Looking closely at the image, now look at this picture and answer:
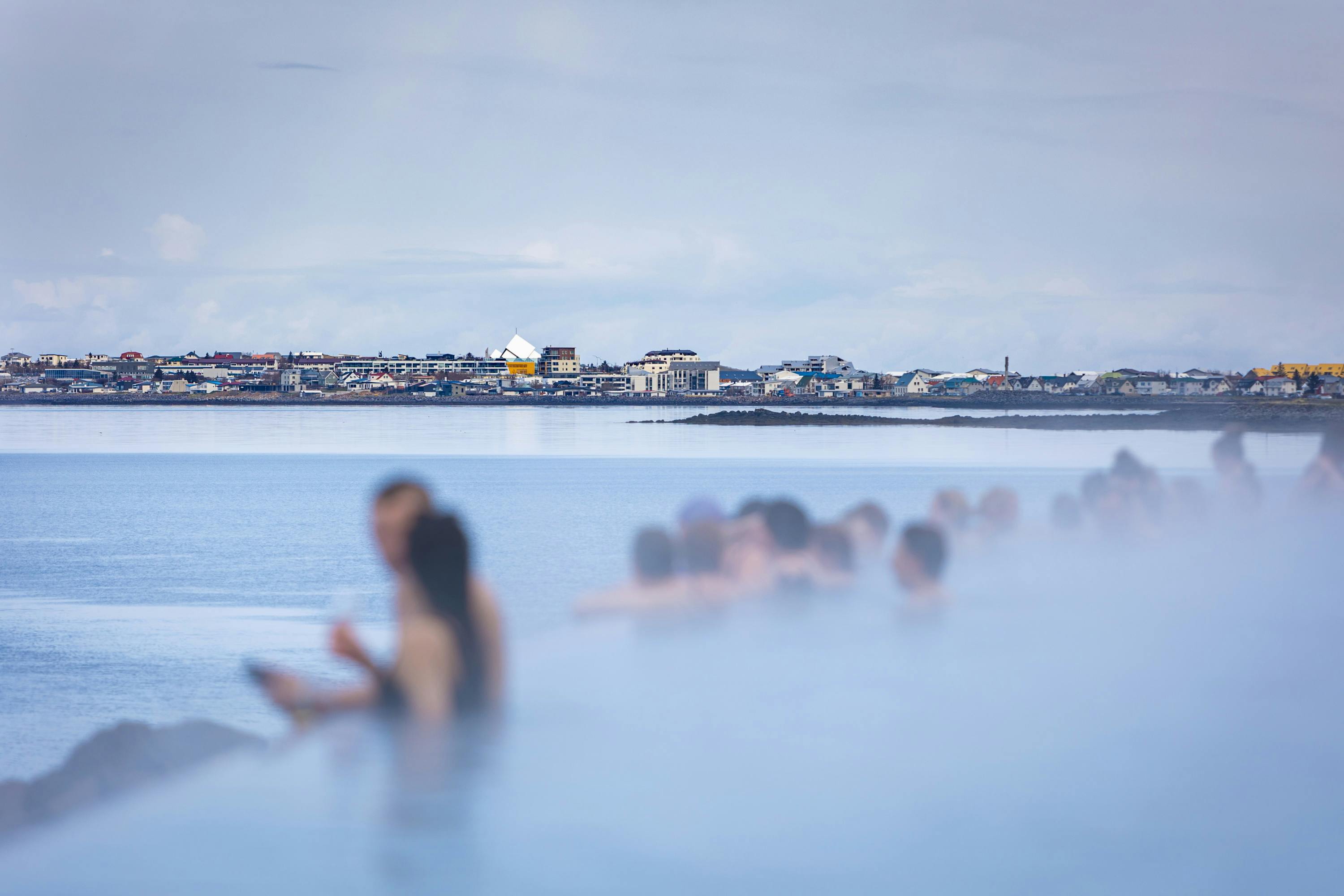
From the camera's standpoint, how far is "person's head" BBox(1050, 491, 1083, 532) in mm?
7781

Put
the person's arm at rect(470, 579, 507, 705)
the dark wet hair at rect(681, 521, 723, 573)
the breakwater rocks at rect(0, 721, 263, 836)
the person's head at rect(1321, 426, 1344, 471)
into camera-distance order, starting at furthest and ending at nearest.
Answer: the breakwater rocks at rect(0, 721, 263, 836) → the person's head at rect(1321, 426, 1344, 471) → the dark wet hair at rect(681, 521, 723, 573) → the person's arm at rect(470, 579, 507, 705)

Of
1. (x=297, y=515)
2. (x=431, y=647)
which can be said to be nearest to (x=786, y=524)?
(x=431, y=647)

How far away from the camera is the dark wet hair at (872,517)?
256 inches

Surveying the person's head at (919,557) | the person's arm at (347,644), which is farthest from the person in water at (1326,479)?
the person's arm at (347,644)

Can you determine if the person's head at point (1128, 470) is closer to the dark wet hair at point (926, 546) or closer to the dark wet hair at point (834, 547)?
the dark wet hair at point (926, 546)

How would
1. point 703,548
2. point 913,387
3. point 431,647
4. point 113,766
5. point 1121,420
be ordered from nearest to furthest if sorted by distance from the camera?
point 431,647
point 703,548
point 113,766
point 1121,420
point 913,387

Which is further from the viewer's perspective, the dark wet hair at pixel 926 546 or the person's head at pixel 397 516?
the dark wet hair at pixel 926 546

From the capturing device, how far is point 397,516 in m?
3.66

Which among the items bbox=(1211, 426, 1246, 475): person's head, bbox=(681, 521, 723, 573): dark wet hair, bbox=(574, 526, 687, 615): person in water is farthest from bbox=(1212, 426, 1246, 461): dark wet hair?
bbox=(574, 526, 687, 615): person in water

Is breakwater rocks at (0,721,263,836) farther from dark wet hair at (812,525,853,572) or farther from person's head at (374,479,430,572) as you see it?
person's head at (374,479,430,572)

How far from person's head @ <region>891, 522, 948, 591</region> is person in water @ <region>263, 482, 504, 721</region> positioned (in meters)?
2.65

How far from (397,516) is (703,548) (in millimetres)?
2313

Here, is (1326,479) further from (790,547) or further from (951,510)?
(790,547)

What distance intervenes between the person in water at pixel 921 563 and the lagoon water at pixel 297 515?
175 centimetres
